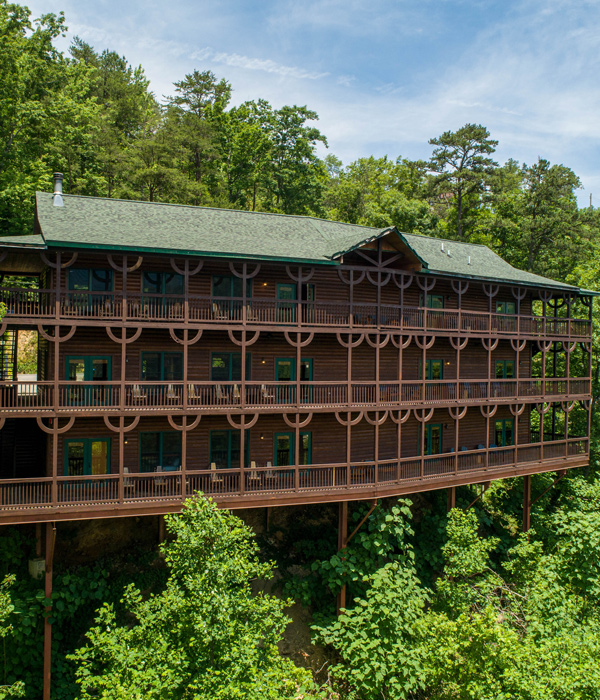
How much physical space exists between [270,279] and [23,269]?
9.98 metres

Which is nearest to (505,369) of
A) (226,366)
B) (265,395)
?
(265,395)

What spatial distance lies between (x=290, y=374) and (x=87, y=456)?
331 inches

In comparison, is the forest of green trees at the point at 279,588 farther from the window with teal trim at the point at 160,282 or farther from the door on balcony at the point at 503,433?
the window with teal trim at the point at 160,282

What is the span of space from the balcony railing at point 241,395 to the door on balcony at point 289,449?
1987 mm

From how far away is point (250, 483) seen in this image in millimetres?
18875

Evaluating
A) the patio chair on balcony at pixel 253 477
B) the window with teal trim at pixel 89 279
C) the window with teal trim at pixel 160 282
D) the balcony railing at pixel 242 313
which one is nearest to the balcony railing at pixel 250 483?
the patio chair on balcony at pixel 253 477

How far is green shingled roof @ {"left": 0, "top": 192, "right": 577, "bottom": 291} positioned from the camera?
17547 mm

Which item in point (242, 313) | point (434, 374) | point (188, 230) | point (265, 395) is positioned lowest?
point (265, 395)

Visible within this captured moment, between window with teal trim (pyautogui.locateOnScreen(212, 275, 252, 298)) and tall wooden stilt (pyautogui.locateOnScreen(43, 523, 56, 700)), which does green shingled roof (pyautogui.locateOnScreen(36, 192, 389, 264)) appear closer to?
window with teal trim (pyautogui.locateOnScreen(212, 275, 252, 298))

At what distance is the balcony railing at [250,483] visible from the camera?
16562mm

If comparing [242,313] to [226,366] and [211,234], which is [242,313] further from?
[211,234]

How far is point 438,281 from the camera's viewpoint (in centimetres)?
2542

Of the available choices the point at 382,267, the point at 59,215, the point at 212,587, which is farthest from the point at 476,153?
the point at 212,587

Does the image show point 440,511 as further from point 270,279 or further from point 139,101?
point 139,101
